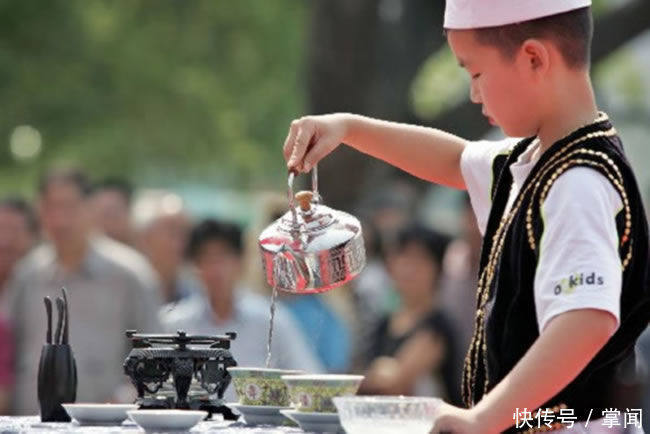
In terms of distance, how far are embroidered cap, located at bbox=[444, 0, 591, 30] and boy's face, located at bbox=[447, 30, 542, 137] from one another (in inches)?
2.3

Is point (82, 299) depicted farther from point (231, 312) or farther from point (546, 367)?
point (546, 367)

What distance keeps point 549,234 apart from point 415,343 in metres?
5.67

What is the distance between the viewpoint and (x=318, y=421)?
12.9 ft

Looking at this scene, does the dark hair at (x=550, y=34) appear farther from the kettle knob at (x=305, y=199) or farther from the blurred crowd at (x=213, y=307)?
the blurred crowd at (x=213, y=307)

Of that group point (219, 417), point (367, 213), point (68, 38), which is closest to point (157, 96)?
point (68, 38)

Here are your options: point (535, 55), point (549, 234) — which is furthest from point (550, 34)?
point (549, 234)

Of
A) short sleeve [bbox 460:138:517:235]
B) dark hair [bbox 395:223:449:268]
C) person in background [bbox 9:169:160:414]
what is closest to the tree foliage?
dark hair [bbox 395:223:449:268]

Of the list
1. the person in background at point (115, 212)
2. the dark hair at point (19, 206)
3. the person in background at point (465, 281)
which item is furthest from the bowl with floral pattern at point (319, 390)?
the person in background at point (115, 212)

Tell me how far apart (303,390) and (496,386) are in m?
0.45

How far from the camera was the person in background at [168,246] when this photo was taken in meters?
11.3

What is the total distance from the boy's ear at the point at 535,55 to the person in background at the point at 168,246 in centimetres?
711

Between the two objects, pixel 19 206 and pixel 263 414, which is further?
pixel 19 206

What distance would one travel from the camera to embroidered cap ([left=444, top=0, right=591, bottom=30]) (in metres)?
3.96

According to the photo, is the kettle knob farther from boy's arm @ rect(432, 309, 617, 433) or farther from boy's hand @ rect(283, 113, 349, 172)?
boy's arm @ rect(432, 309, 617, 433)
